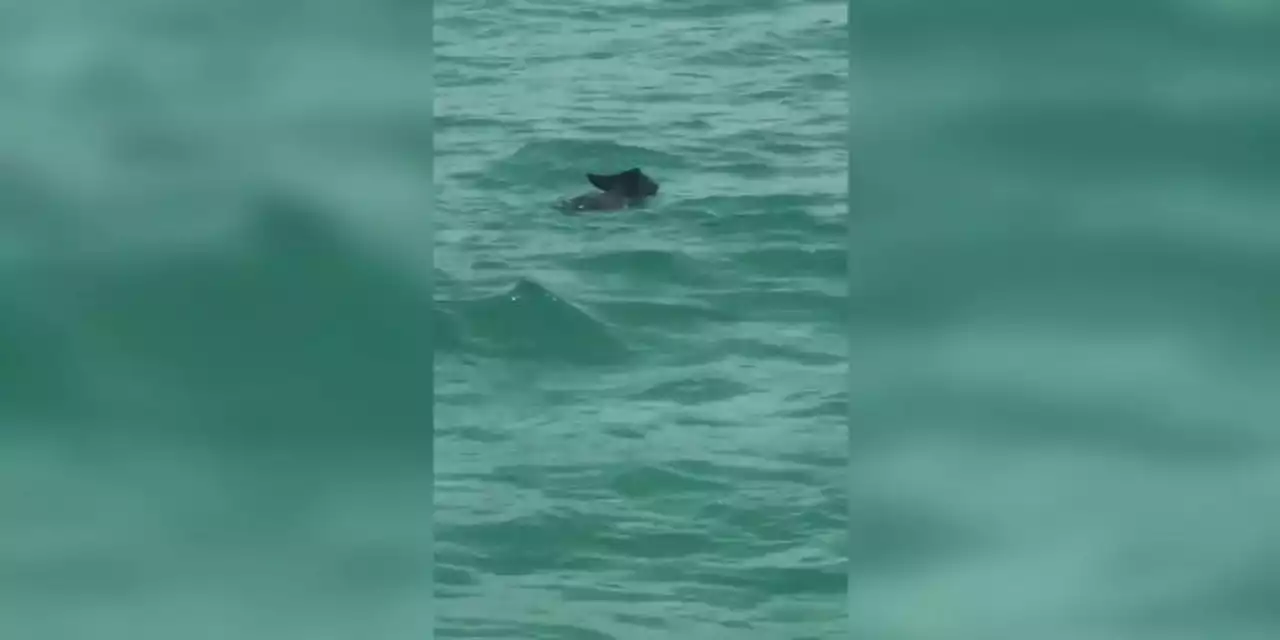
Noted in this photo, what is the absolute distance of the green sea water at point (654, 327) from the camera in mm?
2400

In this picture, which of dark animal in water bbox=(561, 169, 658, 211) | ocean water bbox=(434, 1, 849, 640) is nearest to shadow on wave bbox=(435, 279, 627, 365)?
ocean water bbox=(434, 1, 849, 640)

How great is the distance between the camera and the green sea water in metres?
2.40

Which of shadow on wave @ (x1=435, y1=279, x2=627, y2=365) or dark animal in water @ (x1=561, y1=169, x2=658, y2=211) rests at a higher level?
dark animal in water @ (x1=561, y1=169, x2=658, y2=211)

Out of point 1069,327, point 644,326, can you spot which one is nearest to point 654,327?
point 644,326

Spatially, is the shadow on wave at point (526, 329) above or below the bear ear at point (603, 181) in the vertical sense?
below

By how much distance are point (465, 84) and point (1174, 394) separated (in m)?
1.31

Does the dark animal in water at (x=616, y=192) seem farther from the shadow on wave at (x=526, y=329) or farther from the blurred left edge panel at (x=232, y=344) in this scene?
the blurred left edge panel at (x=232, y=344)

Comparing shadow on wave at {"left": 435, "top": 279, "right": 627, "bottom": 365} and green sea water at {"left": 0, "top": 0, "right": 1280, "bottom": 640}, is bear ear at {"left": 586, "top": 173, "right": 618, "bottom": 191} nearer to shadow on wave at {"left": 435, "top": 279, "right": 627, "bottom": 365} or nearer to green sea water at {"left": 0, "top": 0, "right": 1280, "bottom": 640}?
green sea water at {"left": 0, "top": 0, "right": 1280, "bottom": 640}

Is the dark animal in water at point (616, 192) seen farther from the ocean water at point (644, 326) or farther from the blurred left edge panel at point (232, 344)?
the blurred left edge panel at point (232, 344)

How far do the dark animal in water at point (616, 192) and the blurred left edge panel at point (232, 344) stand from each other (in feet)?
0.91

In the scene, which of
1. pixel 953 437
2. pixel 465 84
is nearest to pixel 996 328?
pixel 953 437

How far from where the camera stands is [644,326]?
2438 mm

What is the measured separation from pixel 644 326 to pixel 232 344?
723 millimetres

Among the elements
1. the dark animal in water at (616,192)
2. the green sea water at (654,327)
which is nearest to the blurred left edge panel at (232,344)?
the green sea water at (654,327)
